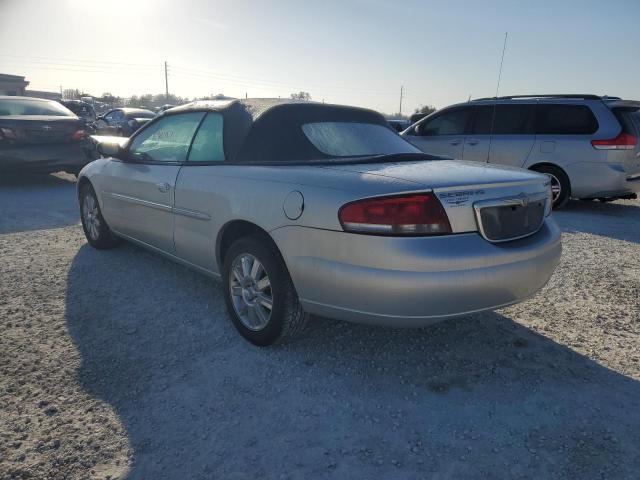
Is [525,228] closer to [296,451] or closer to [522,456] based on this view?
[522,456]

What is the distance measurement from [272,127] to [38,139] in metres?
6.81

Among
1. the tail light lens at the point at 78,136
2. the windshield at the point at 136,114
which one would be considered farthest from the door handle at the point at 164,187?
the windshield at the point at 136,114

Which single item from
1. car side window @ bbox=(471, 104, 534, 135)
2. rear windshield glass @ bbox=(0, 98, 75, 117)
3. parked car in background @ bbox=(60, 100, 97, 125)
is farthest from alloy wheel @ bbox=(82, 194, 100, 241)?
parked car in background @ bbox=(60, 100, 97, 125)

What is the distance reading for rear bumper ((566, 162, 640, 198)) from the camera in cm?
691

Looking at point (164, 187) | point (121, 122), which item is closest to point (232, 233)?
point (164, 187)

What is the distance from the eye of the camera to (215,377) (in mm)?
2631

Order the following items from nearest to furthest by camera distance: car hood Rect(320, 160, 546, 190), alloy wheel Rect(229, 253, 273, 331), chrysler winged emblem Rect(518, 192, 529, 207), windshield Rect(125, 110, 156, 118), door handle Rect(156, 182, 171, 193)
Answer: car hood Rect(320, 160, 546, 190) → chrysler winged emblem Rect(518, 192, 529, 207) → alloy wheel Rect(229, 253, 273, 331) → door handle Rect(156, 182, 171, 193) → windshield Rect(125, 110, 156, 118)

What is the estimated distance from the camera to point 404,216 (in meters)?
2.26

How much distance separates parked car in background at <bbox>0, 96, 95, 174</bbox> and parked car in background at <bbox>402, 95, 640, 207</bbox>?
621 centimetres

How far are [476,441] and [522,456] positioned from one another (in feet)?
0.64

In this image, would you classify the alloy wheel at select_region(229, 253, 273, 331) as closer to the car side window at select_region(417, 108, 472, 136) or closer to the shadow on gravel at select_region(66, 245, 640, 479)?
the shadow on gravel at select_region(66, 245, 640, 479)

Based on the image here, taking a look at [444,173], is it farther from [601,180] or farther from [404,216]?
[601,180]

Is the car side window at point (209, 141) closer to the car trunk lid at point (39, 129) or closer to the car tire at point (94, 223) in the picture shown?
the car tire at point (94, 223)

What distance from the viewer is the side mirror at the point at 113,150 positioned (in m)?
4.22
